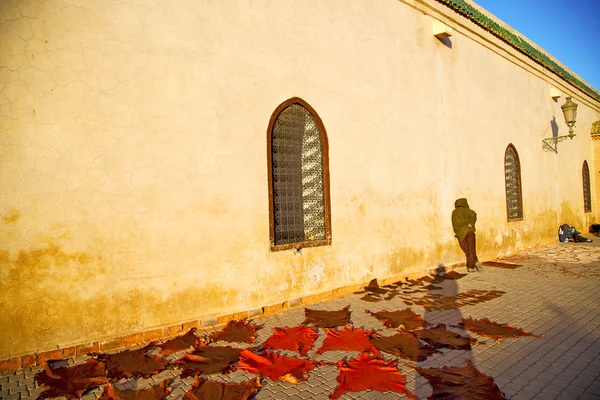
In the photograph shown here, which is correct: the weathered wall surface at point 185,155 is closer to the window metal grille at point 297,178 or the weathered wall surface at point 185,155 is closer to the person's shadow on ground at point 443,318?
the window metal grille at point 297,178

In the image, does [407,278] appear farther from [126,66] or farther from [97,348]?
[126,66]

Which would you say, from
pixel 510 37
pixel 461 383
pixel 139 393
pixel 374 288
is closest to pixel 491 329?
pixel 461 383

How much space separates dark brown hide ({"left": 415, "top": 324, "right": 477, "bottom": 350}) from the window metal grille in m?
2.25

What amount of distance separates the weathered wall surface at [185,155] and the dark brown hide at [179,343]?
1.10 ft

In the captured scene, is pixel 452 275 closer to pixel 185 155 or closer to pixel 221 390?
pixel 185 155

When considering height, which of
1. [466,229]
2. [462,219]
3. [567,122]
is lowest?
[466,229]

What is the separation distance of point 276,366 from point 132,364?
134 centimetres

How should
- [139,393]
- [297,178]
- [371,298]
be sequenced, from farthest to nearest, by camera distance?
1. [371,298]
2. [297,178]
3. [139,393]

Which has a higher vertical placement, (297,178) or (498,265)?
(297,178)

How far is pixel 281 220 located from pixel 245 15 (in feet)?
9.28

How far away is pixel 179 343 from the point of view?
4.09m

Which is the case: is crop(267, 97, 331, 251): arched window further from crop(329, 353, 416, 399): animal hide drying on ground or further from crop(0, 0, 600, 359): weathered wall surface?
crop(329, 353, 416, 399): animal hide drying on ground

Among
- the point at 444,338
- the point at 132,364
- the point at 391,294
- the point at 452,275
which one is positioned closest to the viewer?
the point at 132,364

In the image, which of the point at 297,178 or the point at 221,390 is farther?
the point at 297,178
